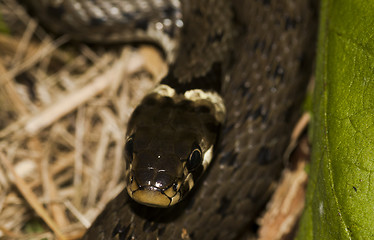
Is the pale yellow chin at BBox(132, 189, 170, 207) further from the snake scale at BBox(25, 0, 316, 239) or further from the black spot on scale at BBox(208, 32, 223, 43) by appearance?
the black spot on scale at BBox(208, 32, 223, 43)

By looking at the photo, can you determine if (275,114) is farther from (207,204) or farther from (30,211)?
(30,211)

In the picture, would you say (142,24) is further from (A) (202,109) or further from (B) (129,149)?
(B) (129,149)

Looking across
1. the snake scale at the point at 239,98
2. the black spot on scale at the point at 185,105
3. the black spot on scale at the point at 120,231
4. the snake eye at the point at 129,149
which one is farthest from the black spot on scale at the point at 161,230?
the black spot on scale at the point at 185,105

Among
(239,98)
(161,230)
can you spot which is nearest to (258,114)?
(239,98)

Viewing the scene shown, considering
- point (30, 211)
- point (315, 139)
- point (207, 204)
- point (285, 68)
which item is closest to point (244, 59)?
point (285, 68)

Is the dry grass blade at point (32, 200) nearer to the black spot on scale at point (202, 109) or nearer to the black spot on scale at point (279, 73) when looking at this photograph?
the black spot on scale at point (202, 109)

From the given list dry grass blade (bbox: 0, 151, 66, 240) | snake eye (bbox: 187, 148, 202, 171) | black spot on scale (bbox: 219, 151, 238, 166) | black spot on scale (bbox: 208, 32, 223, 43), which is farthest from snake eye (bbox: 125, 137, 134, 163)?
black spot on scale (bbox: 208, 32, 223, 43)
